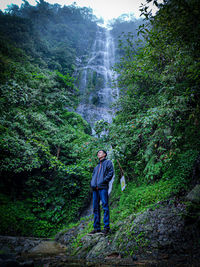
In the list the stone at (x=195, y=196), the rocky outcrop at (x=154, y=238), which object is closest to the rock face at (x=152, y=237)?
the rocky outcrop at (x=154, y=238)

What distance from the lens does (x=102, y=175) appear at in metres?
3.74

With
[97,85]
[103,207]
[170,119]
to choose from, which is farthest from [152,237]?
[97,85]

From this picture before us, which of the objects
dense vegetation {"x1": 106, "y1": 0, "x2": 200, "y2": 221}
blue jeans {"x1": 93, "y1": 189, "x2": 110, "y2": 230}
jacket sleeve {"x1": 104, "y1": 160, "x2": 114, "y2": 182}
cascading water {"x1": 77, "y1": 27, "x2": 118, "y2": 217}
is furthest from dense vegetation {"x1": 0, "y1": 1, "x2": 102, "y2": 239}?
cascading water {"x1": 77, "y1": 27, "x2": 118, "y2": 217}

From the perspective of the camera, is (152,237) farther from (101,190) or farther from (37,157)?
(37,157)

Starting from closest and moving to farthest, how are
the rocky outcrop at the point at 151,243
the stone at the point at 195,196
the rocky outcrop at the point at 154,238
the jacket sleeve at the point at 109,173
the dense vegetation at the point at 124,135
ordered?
the rocky outcrop at the point at 151,243
the rocky outcrop at the point at 154,238
the stone at the point at 195,196
the jacket sleeve at the point at 109,173
the dense vegetation at the point at 124,135

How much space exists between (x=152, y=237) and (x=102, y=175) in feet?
5.44

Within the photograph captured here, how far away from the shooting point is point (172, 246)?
89.0 inches

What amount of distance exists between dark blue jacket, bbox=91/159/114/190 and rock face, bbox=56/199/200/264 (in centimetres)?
105

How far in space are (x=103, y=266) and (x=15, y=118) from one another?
741cm

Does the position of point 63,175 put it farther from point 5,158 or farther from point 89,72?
point 89,72

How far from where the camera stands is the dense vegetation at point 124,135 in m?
3.95

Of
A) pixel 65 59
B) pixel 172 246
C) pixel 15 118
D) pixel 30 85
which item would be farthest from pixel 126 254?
pixel 65 59

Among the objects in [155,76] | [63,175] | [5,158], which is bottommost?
[63,175]

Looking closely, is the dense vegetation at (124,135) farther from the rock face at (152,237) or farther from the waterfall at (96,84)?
the waterfall at (96,84)
